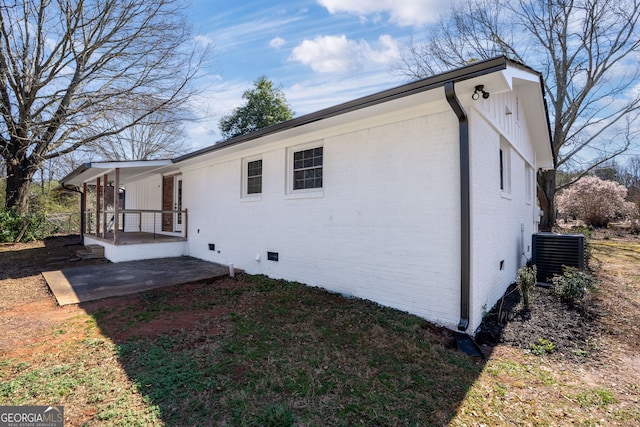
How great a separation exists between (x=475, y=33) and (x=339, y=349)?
63.9ft

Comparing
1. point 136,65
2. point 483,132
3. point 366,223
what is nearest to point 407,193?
point 366,223

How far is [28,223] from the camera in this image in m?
12.9

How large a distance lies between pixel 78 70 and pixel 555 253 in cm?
1662

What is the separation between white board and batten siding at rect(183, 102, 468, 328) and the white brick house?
2 centimetres

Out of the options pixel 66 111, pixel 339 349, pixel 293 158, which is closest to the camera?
pixel 339 349

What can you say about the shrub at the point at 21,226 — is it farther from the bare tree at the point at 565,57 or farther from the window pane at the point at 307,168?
the bare tree at the point at 565,57

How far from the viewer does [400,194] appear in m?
4.80

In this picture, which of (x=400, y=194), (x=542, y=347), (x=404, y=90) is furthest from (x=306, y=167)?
(x=542, y=347)

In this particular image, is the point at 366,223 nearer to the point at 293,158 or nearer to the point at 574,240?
the point at 293,158

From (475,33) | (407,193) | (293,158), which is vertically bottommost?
(407,193)

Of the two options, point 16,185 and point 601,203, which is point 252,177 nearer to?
point 16,185

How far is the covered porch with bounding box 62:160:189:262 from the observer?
898cm

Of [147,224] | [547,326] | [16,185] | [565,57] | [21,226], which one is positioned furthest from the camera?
[565,57]

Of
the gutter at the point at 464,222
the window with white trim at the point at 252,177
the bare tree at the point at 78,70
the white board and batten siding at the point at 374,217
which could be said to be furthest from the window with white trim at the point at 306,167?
the bare tree at the point at 78,70
